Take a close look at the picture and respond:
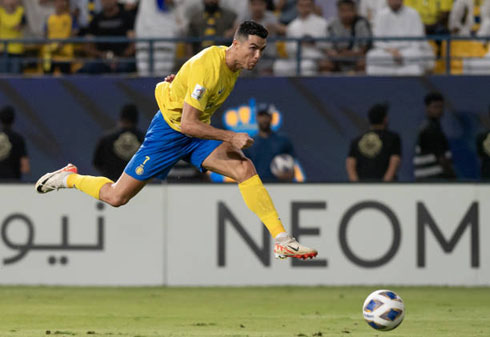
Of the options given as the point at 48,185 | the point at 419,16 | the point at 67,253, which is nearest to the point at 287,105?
the point at 419,16

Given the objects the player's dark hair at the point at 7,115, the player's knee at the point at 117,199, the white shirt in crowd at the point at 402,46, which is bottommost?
the player's knee at the point at 117,199

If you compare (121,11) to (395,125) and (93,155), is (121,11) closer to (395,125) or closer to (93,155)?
(93,155)

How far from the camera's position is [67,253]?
13.1 metres

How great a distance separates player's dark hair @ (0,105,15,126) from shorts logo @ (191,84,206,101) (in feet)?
26.2

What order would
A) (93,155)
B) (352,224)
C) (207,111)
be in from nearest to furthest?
(207,111)
(352,224)
(93,155)

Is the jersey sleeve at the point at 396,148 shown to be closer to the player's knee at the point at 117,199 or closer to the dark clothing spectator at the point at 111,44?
the dark clothing spectator at the point at 111,44

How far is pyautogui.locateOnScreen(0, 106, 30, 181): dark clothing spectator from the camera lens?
613 inches

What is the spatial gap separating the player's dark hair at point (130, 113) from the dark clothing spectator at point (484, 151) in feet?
17.4

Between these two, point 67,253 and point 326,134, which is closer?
point 67,253

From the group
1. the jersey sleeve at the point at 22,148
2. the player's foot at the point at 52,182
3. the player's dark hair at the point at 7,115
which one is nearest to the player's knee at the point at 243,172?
the player's foot at the point at 52,182

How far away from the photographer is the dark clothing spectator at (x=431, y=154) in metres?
15.0

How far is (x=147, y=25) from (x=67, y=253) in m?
4.29

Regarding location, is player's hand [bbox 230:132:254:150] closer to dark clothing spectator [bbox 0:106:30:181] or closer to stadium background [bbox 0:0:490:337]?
stadium background [bbox 0:0:490:337]

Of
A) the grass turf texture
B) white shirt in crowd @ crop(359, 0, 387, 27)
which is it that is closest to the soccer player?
the grass turf texture
